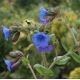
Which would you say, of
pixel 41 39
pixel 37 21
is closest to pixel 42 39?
pixel 41 39

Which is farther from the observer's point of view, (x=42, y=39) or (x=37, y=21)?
(x=37, y=21)

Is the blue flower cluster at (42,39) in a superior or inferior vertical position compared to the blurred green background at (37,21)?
superior

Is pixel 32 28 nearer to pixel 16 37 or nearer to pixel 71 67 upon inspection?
pixel 16 37

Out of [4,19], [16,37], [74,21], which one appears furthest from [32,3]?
[16,37]

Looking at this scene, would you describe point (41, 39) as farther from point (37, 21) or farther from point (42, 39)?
point (37, 21)

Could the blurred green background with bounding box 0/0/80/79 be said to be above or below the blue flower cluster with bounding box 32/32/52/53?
below
